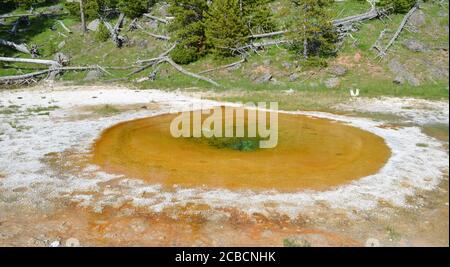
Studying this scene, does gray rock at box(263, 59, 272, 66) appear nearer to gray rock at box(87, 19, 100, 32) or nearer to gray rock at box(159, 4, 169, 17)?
gray rock at box(159, 4, 169, 17)

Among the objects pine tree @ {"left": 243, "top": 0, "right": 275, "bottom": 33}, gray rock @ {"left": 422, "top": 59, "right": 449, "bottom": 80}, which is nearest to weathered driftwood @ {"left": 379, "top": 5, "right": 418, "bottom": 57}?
gray rock @ {"left": 422, "top": 59, "right": 449, "bottom": 80}

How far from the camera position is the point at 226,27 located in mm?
30078

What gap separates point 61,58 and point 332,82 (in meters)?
24.5

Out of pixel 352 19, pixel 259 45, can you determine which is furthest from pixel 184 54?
pixel 352 19

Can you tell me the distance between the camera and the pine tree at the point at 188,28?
3197cm

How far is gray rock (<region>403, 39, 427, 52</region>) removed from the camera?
27906 mm

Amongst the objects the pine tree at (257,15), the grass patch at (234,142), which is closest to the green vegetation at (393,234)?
the grass patch at (234,142)

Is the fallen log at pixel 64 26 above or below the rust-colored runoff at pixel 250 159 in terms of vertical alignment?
above

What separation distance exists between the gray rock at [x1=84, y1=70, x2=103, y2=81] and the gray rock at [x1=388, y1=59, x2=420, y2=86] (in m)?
22.8

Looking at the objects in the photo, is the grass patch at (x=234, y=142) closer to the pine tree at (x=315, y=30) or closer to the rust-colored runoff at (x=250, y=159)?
the rust-colored runoff at (x=250, y=159)

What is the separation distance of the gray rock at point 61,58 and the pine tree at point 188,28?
34.0 ft

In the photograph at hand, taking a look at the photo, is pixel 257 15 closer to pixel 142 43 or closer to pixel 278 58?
pixel 278 58
